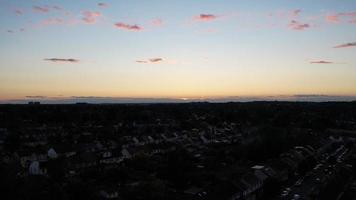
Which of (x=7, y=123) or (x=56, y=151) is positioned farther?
(x=7, y=123)

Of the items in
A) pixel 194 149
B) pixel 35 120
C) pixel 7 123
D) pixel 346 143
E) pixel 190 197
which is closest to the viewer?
pixel 190 197

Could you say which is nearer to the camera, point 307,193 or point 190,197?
point 190,197

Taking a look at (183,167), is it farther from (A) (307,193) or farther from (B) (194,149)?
(B) (194,149)

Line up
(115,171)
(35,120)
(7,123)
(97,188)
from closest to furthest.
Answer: (97,188) → (115,171) → (7,123) → (35,120)

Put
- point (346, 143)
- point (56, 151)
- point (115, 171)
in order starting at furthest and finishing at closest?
point (346, 143) → point (56, 151) → point (115, 171)

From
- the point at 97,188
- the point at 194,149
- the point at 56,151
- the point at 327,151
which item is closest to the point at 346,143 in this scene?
the point at 327,151

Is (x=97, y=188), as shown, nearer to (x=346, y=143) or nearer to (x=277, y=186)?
(x=277, y=186)

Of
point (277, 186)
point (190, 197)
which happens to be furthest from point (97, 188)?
point (277, 186)

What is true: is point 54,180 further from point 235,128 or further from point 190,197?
point 235,128

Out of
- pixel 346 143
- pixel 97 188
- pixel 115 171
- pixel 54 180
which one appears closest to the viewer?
pixel 97 188
